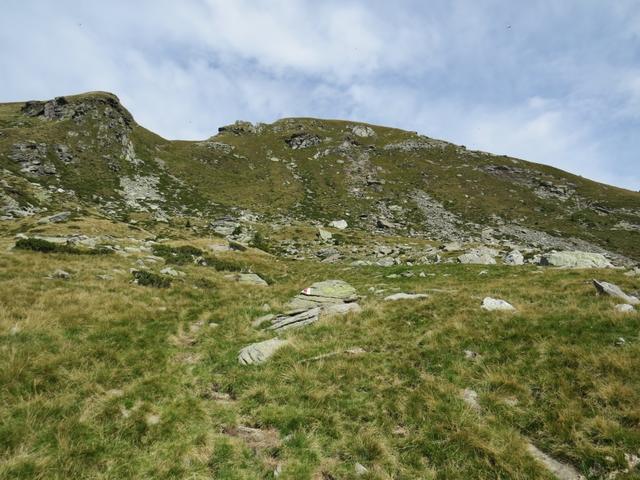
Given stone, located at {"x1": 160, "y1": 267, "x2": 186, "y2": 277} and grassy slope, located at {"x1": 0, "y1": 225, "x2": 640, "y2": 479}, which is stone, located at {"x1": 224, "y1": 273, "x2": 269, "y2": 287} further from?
grassy slope, located at {"x1": 0, "y1": 225, "x2": 640, "y2": 479}

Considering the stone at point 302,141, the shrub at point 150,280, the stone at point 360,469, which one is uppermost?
the stone at point 302,141

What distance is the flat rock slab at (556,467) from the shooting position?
5.83 meters

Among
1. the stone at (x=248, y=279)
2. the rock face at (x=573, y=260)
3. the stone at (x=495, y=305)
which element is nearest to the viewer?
the stone at (x=495, y=305)

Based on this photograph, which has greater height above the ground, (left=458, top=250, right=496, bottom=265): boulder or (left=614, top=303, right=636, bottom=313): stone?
(left=458, top=250, right=496, bottom=265): boulder

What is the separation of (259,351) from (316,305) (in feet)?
17.5

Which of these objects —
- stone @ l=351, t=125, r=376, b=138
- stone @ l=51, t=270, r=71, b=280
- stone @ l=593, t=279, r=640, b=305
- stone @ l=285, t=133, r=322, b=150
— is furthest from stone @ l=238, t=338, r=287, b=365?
stone @ l=351, t=125, r=376, b=138

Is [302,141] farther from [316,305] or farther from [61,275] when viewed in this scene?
[316,305]

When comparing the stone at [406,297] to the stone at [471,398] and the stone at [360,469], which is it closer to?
the stone at [471,398]

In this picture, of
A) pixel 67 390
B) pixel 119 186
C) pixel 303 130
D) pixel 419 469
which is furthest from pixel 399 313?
pixel 303 130

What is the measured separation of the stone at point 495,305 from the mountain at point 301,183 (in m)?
46.9

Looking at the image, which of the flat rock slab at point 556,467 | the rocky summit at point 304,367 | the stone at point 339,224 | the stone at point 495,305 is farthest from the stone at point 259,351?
the stone at point 339,224

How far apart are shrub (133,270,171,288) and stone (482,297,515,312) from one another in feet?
48.5

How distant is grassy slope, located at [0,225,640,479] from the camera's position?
6285 millimetres

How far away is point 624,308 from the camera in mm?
11422
